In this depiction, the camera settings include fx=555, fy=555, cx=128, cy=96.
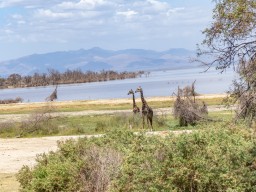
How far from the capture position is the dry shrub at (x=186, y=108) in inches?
1252

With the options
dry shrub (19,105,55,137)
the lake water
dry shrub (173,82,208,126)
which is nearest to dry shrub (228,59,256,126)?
dry shrub (173,82,208,126)

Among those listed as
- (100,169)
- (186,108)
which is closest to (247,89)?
(100,169)

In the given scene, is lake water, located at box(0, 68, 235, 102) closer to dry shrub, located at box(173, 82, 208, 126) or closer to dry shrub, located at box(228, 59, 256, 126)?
dry shrub, located at box(173, 82, 208, 126)

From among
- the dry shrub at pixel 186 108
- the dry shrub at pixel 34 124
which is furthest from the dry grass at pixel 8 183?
the dry shrub at pixel 34 124

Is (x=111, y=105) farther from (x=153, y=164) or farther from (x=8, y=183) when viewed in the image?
(x=153, y=164)

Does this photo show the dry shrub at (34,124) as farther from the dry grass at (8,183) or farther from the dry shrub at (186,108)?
the dry grass at (8,183)

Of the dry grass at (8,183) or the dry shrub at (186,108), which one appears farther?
the dry shrub at (186,108)

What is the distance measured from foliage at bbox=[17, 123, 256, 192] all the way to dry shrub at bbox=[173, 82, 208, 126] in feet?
65.2

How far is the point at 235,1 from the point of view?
916 cm

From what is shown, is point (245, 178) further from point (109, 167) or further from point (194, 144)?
point (109, 167)

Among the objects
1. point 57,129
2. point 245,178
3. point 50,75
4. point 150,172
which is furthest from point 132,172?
point 50,75

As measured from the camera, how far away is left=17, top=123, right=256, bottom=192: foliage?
8336mm

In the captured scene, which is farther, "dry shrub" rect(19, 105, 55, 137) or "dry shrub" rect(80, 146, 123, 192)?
"dry shrub" rect(19, 105, 55, 137)

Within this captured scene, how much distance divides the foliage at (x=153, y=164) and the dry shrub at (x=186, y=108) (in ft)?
65.2
